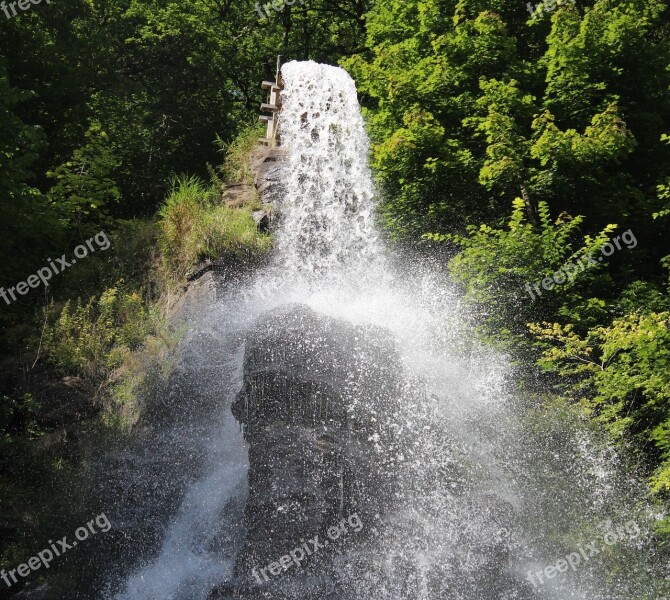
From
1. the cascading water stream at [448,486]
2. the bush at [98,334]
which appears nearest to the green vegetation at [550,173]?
the cascading water stream at [448,486]

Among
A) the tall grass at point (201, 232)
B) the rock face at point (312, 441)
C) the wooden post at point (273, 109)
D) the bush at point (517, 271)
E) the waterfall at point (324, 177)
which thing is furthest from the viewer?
the wooden post at point (273, 109)

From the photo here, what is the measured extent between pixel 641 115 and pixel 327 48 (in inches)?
366

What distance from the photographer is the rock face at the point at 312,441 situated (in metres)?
7.98

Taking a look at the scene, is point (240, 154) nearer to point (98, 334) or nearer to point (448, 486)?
point (98, 334)

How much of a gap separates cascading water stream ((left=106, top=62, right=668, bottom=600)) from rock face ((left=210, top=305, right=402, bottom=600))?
0.19m

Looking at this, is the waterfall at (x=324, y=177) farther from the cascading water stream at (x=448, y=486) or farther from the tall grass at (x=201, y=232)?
the cascading water stream at (x=448, y=486)

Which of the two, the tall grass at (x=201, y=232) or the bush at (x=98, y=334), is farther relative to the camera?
the tall grass at (x=201, y=232)

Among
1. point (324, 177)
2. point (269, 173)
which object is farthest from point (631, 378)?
point (269, 173)

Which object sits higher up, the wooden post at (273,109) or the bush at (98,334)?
the wooden post at (273,109)

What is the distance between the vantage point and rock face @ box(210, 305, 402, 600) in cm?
798

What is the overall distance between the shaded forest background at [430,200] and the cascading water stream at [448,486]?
0.56m

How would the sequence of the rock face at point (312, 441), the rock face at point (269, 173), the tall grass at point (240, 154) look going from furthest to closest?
the tall grass at point (240, 154) < the rock face at point (269, 173) < the rock face at point (312, 441)

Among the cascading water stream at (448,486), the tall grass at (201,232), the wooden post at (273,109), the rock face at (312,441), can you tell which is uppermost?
the wooden post at (273,109)

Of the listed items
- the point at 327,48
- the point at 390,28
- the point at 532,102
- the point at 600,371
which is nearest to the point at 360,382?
the point at 600,371
